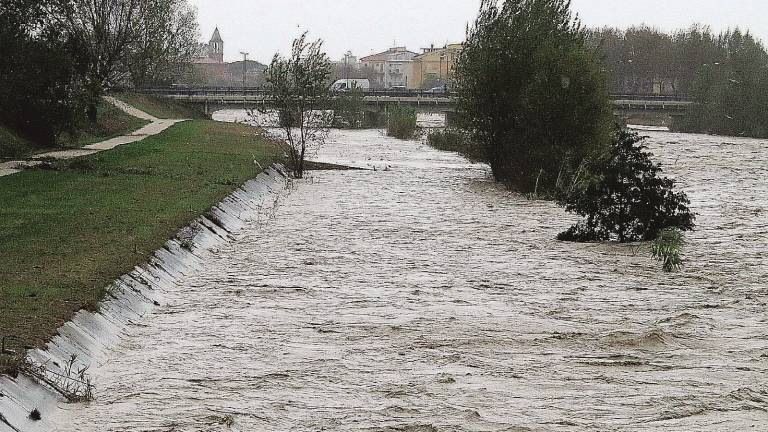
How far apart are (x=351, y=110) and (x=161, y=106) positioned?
2072cm

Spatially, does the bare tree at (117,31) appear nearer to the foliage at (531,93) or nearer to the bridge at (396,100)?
the foliage at (531,93)

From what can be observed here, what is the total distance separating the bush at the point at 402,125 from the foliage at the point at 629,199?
54301mm

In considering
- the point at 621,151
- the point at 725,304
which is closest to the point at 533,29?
the point at 621,151

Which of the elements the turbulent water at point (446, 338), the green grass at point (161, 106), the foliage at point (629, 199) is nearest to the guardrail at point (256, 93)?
the green grass at point (161, 106)

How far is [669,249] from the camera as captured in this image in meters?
19.9

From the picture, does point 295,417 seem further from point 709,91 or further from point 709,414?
point 709,91

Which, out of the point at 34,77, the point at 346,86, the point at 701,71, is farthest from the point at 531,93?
the point at 346,86

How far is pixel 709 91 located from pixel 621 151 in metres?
74.7

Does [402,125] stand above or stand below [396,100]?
below

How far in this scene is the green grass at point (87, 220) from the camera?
1295 centimetres

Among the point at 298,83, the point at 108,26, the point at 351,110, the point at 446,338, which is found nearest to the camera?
the point at 446,338

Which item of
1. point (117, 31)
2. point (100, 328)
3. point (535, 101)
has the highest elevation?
point (117, 31)

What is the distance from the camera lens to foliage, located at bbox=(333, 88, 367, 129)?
9500cm

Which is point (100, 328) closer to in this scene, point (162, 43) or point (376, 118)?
point (162, 43)
